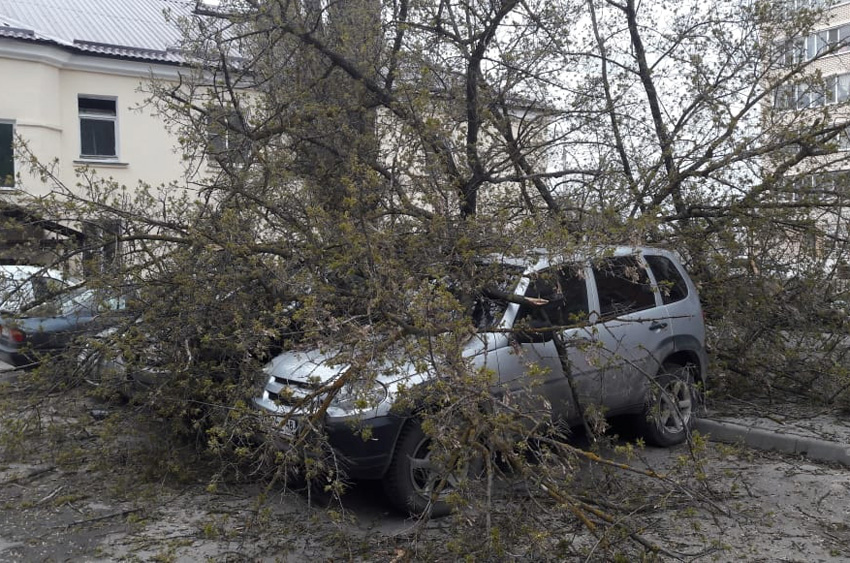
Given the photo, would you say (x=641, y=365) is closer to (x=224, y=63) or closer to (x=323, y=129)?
(x=323, y=129)

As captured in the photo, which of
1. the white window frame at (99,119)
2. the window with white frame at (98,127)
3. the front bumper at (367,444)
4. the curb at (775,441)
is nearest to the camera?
the front bumper at (367,444)

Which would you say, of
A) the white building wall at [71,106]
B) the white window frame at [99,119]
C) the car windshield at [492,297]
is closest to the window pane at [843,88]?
the car windshield at [492,297]

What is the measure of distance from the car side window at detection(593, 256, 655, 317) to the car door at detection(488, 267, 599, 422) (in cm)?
19

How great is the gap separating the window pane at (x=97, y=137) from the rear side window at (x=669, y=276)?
1640cm

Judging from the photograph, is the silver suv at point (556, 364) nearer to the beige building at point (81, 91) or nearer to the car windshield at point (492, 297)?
the car windshield at point (492, 297)

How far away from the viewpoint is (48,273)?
22.5ft

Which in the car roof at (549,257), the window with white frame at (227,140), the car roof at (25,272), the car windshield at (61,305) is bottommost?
the car windshield at (61,305)

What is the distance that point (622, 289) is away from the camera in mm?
6891

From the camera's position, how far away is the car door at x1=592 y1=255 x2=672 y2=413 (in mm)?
6344

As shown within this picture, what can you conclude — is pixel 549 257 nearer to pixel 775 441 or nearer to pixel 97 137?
pixel 775 441

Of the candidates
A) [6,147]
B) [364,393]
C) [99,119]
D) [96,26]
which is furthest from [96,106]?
[364,393]

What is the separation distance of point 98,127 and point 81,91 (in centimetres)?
94

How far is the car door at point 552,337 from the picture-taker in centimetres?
556

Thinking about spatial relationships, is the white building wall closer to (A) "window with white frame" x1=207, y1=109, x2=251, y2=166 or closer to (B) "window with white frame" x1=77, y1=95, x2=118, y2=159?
(B) "window with white frame" x1=77, y1=95, x2=118, y2=159
